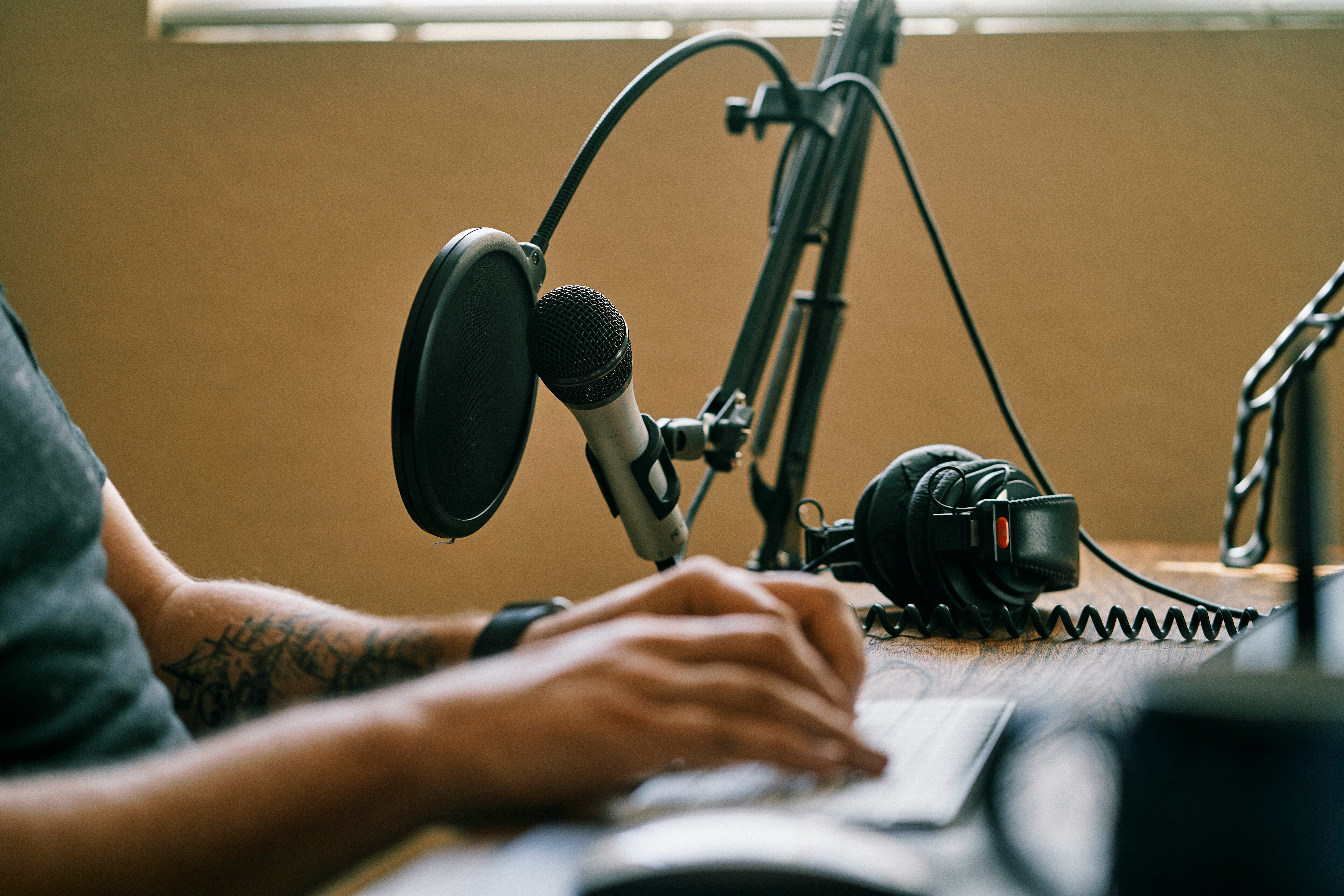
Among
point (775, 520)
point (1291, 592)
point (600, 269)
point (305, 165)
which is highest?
point (305, 165)

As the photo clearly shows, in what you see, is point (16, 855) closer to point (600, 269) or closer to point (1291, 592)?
point (1291, 592)

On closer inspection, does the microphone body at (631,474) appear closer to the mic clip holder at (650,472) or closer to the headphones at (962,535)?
the mic clip holder at (650,472)

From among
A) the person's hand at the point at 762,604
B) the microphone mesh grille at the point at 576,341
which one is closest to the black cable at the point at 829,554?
the microphone mesh grille at the point at 576,341

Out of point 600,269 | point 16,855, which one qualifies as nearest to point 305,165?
point 600,269

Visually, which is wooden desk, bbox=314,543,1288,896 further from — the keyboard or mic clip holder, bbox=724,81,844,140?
mic clip holder, bbox=724,81,844,140

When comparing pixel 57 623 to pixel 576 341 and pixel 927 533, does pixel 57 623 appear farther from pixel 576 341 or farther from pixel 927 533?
pixel 927 533

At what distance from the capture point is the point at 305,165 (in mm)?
2664

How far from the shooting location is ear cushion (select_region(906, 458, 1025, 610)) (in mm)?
770

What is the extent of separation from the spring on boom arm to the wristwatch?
0.33m

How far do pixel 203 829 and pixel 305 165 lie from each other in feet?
8.81

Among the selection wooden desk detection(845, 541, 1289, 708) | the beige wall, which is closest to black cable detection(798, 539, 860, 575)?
wooden desk detection(845, 541, 1289, 708)

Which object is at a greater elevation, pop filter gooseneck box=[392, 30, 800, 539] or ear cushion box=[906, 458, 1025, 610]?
pop filter gooseneck box=[392, 30, 800, 539]

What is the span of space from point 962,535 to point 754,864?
543 mm

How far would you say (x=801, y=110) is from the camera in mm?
935
